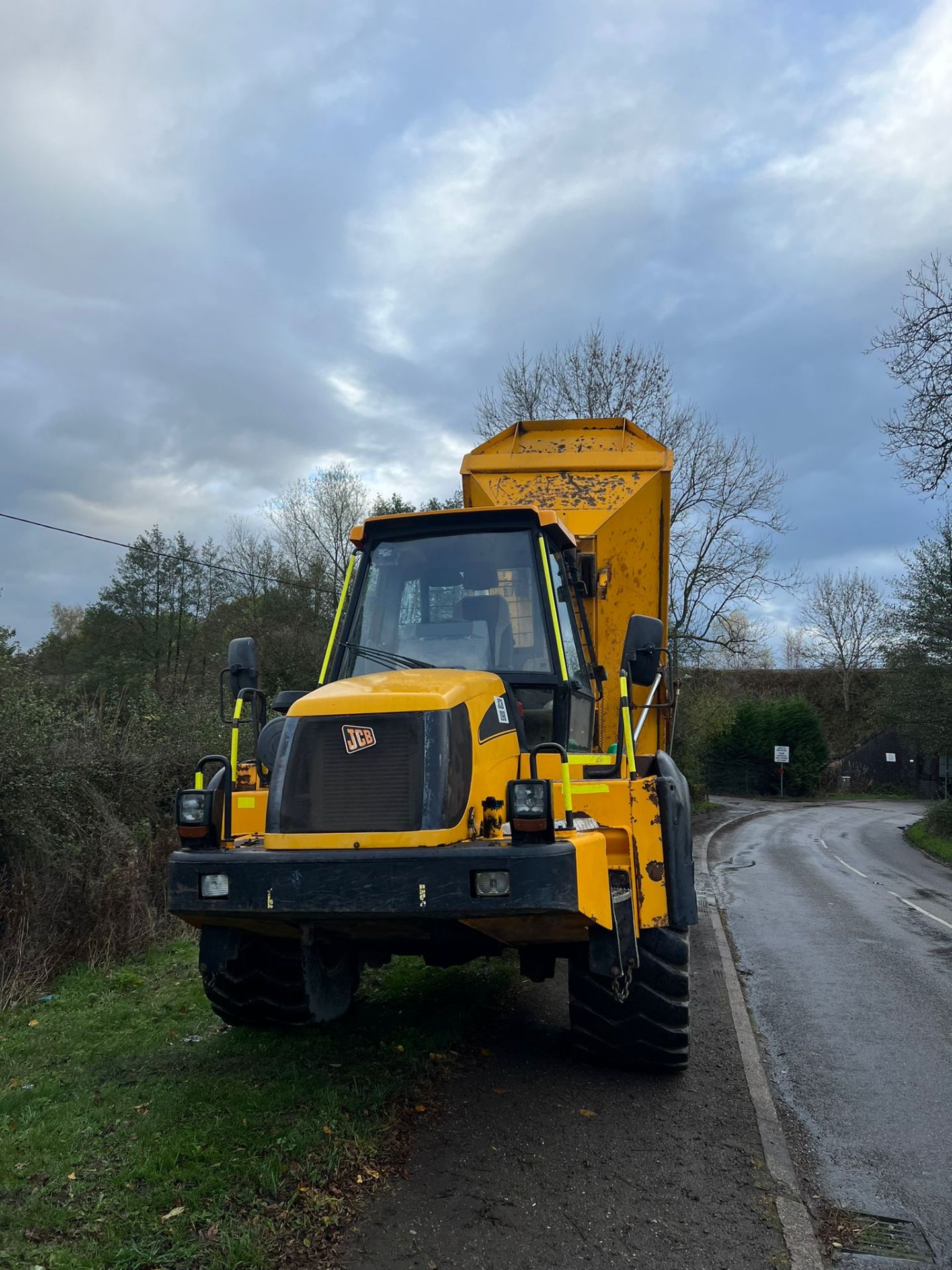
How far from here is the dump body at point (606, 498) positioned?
7.64 meters

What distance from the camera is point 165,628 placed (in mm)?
26562

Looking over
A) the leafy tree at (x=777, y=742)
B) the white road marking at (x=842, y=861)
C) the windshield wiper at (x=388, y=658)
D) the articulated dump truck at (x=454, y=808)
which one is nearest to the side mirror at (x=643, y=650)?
the articulated dump truck at (x=454, y=808)

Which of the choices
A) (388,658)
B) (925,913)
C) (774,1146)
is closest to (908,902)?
(925,913)

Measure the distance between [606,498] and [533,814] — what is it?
4.41m

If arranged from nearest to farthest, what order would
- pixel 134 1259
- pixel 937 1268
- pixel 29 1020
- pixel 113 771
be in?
pixel 134 1259 → pixel 937 1268 → pixel 29 1020 → pixel 113 771

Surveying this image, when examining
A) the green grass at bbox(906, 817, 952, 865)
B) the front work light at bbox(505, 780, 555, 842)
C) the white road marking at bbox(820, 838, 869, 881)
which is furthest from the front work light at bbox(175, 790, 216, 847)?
the green grass at bbox(906, 817, 952, 865)

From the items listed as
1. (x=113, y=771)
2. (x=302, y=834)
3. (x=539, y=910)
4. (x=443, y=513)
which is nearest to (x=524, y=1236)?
(x=539, y=910)

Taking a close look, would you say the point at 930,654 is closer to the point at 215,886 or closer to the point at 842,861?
the point at 842,861

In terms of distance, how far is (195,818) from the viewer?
4.40 metres

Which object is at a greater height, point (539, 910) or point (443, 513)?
point (443, 513)

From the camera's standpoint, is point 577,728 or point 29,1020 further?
point 29,1020

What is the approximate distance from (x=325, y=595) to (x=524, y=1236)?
25163 mm

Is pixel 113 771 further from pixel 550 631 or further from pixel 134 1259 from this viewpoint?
pixel 134 1259

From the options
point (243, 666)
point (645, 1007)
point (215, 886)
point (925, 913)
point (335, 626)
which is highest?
point (335, 626)
